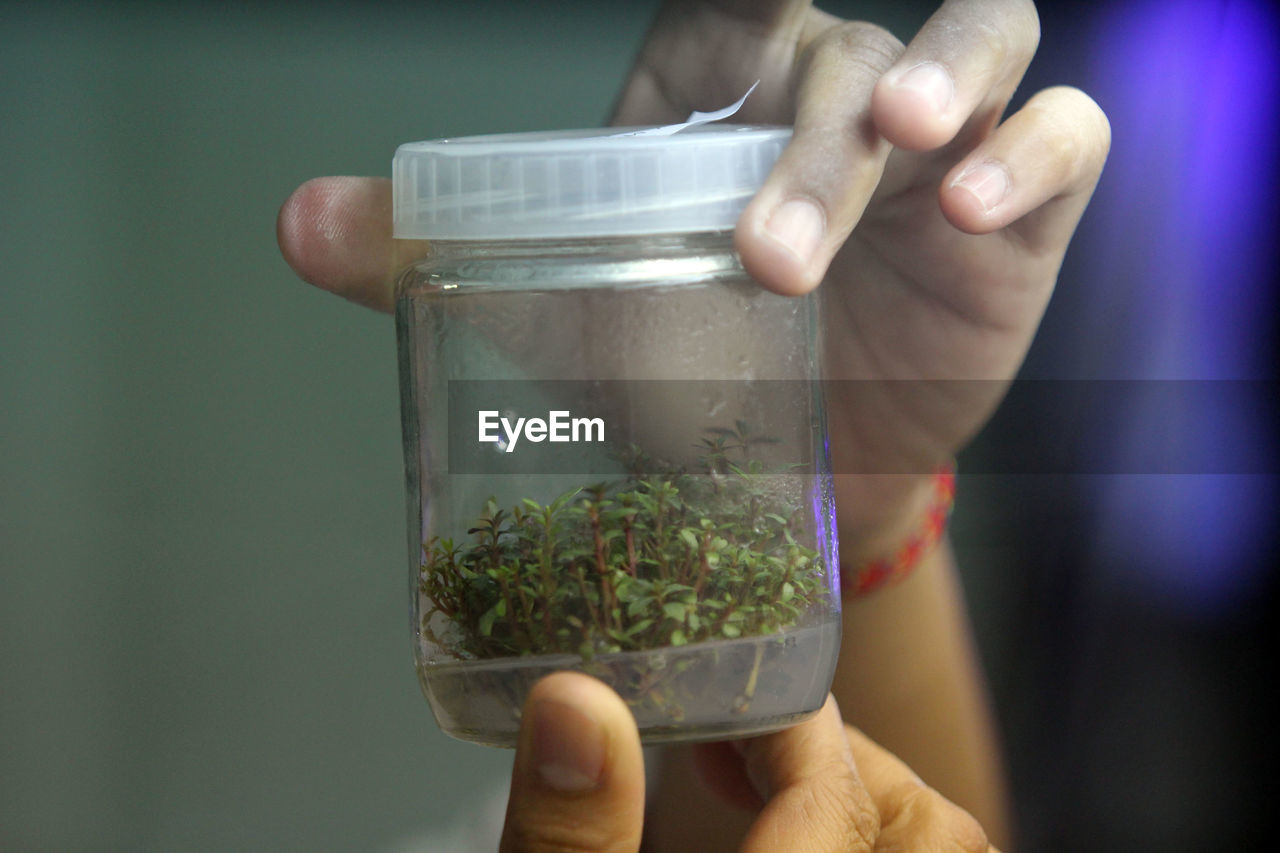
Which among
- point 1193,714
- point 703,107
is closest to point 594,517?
point 703,107

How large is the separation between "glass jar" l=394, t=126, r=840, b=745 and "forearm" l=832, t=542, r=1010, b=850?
446 mm

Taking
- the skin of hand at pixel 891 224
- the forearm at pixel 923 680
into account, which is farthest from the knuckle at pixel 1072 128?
the forearm at pixel 923 680

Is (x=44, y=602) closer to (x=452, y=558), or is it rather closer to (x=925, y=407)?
(x=452, y=558)

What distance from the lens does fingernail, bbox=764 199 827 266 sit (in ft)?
1.61

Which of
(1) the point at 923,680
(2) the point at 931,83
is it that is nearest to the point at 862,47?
(2) the point at 931,83

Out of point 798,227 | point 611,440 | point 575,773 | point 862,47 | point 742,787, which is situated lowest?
point 742,787

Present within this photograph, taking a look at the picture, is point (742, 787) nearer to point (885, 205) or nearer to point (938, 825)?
point (938, 825)

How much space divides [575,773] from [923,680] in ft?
2.28

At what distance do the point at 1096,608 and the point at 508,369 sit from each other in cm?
108

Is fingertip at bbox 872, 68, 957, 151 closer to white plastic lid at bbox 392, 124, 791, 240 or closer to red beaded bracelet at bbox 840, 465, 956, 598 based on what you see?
white plastic lid at bbox 392, 124, 791, 240

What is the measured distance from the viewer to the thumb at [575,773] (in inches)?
18.3

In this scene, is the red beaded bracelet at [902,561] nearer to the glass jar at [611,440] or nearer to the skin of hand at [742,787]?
the skin of hand at [742,787]

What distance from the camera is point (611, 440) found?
56 centimetres

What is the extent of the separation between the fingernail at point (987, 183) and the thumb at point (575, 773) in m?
0.36
